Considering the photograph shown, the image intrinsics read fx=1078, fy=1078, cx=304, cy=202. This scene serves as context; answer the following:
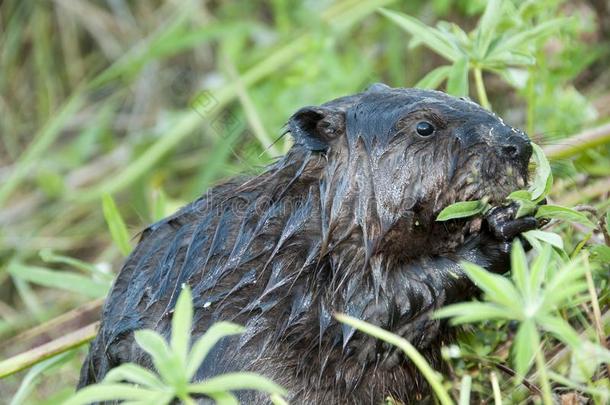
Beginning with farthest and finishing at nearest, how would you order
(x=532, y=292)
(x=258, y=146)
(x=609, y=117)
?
(x=609, y=117) → (x=258, y=146) → (x=532, y=292)

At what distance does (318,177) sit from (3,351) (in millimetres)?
1952

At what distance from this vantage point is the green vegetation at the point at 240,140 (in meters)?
2.12

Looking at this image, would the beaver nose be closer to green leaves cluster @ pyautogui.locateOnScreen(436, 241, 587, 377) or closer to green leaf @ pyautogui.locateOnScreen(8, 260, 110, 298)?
green leaves cluster @ pyautogui.locateOnScreen(436, 241, 587, 377)

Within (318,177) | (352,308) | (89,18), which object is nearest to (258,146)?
(318,177)

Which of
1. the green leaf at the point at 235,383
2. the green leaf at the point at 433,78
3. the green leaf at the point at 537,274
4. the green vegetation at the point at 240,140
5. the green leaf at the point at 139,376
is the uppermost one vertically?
the green leaf at the point at 139,376

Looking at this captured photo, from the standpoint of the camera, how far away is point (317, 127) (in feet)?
8.71

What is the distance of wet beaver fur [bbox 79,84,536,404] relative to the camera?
2.52 m

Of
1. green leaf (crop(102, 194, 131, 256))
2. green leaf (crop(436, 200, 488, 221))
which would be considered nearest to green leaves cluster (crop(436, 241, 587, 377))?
green leaf (crop(436, 200, 488, 221))

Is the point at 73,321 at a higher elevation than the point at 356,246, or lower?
lower

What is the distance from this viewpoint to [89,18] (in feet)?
20.1

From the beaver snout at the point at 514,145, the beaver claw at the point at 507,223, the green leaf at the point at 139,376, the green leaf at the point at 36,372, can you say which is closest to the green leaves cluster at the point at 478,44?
the beaver snout at the point at 514,145

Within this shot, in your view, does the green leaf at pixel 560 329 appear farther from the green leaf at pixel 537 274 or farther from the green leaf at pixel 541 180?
the green leaf at pixel 541 180

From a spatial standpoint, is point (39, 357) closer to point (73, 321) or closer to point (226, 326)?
point (73, 321)

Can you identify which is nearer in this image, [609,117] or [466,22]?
[609,117]
